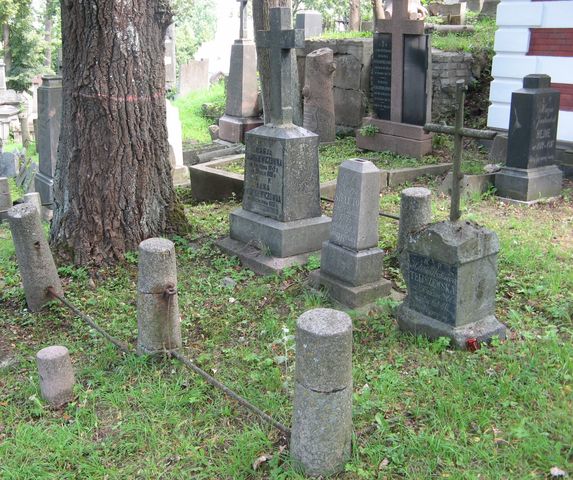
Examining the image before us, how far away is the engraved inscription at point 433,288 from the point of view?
4.11 m

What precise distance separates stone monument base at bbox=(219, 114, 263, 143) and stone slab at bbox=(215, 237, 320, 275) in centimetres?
675

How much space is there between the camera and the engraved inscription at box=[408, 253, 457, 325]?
4.11 m

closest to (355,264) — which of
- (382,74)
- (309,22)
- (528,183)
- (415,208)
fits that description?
(415,208)

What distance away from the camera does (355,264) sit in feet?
16.4

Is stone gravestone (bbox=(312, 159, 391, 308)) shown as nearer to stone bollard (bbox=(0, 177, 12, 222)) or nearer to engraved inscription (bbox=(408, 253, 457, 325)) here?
engraved inscription (bbox=(408, 253, 457, 325))

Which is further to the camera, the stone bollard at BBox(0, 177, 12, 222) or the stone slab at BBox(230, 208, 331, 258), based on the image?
the stone bollard at BBox(0, 177, 12, 222)

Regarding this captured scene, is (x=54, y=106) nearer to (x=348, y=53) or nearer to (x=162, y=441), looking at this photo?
(x=348, y=53)

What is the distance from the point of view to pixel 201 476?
3.27 meters

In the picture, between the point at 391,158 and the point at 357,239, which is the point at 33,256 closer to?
the point at 357,239

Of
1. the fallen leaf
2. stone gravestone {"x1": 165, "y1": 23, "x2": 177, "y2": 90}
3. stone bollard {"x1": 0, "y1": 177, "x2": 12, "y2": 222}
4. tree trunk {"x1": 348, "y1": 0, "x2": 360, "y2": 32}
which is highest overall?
tree trunk {"x1": 348, "y1": 0, "x2": 360, "y2": 32}

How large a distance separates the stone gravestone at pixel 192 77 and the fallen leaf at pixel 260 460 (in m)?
20.4

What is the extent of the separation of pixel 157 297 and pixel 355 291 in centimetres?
151

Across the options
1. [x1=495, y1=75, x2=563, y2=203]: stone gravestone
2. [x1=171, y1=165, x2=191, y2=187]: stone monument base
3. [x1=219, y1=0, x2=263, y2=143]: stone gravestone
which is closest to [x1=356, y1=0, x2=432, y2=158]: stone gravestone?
[x1=495, y1=75, x2=563, y2=203]: stone gravestone

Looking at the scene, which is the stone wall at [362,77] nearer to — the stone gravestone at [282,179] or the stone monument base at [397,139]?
the stone monument base at [397,139]
